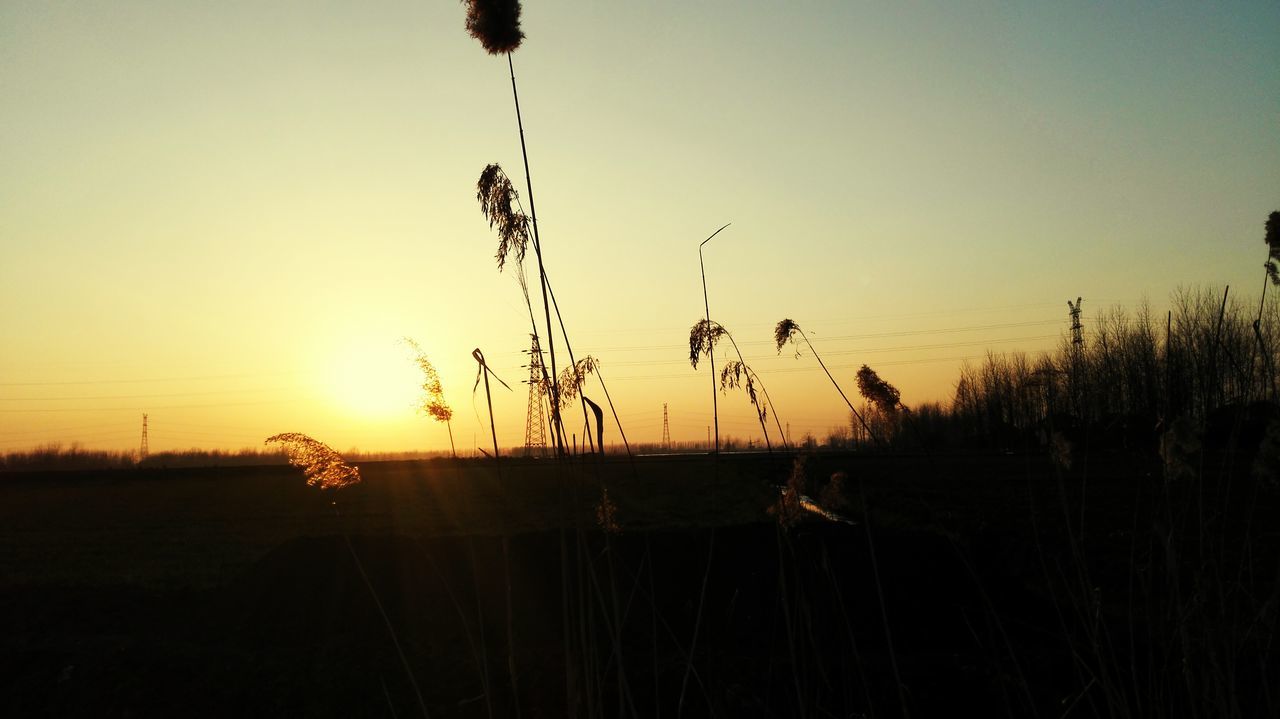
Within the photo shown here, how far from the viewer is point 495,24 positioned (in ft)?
8.25

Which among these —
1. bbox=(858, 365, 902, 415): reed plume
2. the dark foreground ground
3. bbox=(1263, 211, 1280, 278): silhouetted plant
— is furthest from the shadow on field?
bbox=(1263, 211, 1280, 278): silhouetted plant

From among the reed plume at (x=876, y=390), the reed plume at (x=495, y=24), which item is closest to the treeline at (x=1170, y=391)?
the reed plume at (x=876, y=390)

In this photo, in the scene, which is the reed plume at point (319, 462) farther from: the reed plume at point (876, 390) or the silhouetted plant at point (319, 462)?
the reed plume at point (876, 390)

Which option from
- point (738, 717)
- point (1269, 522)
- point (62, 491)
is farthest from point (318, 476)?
point (62, 491)

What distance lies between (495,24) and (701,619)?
234cm

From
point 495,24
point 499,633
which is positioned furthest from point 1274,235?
point 499,633

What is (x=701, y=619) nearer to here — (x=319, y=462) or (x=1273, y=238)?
(x=319, y=462)

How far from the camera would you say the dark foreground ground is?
233 cm

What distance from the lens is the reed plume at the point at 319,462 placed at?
2922 millimetres

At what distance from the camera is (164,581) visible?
12.6 meters

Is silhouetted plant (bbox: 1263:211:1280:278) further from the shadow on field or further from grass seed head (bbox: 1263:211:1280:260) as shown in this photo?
the shadow on field

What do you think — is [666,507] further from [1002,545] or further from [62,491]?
[62,491]

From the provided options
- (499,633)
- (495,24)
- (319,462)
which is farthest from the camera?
(499,633)

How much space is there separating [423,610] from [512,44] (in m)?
7.39
